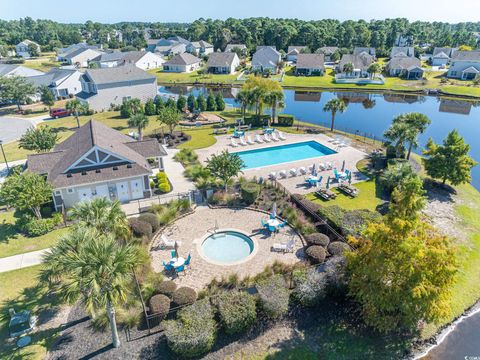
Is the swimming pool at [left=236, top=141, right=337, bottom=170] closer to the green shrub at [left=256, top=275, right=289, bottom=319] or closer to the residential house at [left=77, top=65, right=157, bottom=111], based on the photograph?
the green shrub at [left=256, top=275, right=289, bottom=319]

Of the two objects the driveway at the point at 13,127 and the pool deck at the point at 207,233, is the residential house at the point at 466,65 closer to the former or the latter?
the pool deck at the point at 207,233

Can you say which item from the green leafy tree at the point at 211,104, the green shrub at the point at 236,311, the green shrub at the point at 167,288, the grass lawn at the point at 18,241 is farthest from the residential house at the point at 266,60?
the green shrub at the point at 236,311

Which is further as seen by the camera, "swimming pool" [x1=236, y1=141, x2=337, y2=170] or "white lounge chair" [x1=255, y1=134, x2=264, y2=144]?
"white lounge chair" [x1=255, y1=134, x2=264, y2=144]

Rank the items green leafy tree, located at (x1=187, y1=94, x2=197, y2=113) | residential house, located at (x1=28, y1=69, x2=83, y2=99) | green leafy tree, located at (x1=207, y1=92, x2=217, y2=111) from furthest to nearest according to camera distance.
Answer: residential house, located at (x1=28, y1=69, x2=83, y2=99) → green leafy tree, located at (x1=207, y1=92, x2=217, y2=111) → green leafy tree, located at (x1=187, y1=94, x2=197, y2=113)

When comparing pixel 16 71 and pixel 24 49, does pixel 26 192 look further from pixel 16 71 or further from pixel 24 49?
pixel 24 49

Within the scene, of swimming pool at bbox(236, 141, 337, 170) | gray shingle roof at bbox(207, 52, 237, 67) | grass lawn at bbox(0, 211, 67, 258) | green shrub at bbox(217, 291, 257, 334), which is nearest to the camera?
green shrub at bbox(217, 291, 257, 334)

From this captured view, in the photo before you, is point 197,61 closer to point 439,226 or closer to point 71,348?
point 439,226

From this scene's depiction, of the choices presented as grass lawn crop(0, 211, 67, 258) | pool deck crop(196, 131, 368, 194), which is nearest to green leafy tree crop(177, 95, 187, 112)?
pool deck crop(196, 131, 368, 194)
